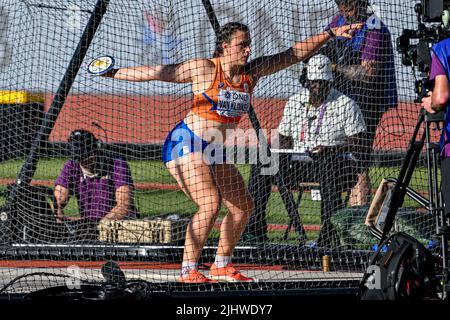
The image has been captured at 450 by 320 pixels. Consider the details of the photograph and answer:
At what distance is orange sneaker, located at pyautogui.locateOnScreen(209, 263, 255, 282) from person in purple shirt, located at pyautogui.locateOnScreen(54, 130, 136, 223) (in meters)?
1.23

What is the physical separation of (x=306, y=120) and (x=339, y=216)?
2.65 ft

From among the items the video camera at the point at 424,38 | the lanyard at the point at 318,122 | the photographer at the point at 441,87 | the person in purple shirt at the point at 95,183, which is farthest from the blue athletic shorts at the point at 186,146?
the photographer at the point at 441,87

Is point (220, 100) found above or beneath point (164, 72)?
beneath

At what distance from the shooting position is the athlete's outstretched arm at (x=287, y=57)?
681 cm

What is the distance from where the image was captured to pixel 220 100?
6613mm

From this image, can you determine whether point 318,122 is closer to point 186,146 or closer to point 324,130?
point 324,130

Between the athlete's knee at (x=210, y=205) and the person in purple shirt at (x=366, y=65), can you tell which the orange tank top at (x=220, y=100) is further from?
the person in purple shirt at (x=366, y=65)

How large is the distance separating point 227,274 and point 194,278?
11.2 inches

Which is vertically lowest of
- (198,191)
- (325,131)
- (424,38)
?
(198,191)

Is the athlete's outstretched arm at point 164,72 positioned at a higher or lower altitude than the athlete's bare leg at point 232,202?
higher

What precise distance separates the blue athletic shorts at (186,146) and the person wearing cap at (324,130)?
102 cm

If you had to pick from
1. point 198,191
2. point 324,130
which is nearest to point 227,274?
point 198,191

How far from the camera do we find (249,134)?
25.3ft
